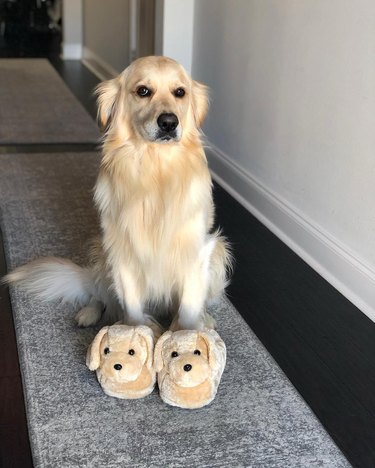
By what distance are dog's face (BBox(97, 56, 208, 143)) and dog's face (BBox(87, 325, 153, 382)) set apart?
517 millimetres

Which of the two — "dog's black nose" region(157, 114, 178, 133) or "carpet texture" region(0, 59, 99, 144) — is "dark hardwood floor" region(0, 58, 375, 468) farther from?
"carpet texture" region(0, 59, 99, 144)

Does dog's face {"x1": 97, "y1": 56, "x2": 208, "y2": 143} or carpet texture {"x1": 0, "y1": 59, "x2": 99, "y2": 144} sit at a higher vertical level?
dog's face {"x1": 97, "y1": 56, "x2": 208, "y2": 143}

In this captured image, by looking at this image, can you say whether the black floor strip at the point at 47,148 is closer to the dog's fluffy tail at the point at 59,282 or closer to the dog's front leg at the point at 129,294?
the dog's fluffy tail at the point at 59,282

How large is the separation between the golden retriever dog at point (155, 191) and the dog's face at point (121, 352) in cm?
18

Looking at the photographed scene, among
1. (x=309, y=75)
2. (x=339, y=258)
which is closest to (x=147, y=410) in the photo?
(x=339, y=258)

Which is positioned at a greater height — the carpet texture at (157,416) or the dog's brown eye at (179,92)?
the dog's brown eye at (179,92)

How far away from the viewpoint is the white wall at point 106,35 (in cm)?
553

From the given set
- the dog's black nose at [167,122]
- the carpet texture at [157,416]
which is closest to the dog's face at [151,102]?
the dog's black nose at [167,122]

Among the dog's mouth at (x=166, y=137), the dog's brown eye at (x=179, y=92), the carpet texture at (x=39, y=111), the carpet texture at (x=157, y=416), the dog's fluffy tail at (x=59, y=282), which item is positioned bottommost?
the carpet texture at (x=39, y=111)

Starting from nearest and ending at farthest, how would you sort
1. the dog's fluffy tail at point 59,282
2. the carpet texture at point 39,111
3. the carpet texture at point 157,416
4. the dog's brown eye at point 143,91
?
the carpet texture at point 157,416
the dog's brown eye at point 143,91
the dog's fluffy tail at point 59,282
the carpet texture at point 39,111

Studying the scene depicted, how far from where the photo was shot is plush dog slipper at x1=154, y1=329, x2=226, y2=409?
1.48 meters

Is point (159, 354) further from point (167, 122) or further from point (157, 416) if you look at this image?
point (167, 122)

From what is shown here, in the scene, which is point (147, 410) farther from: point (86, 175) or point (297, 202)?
point (86, 175)

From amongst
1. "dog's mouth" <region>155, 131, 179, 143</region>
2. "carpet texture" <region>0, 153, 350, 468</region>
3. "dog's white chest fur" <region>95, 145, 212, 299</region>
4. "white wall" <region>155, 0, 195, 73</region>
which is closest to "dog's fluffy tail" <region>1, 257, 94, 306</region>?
"carpet texture" <region>0, 153, 350, 468</region>
